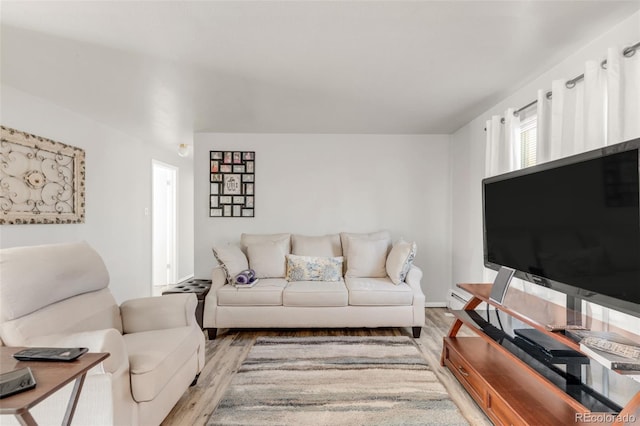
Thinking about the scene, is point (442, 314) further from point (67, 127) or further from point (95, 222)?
point (67, 127)

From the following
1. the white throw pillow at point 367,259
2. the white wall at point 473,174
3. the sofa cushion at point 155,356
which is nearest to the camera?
the sofa cushion at point 155,356

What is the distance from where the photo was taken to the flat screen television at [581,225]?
124 centimetres

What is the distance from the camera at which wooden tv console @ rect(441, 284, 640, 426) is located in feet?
4.49

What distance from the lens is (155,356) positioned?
168cm

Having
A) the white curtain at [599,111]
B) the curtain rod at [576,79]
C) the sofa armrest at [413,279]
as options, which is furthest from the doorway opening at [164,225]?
the white curtain at [599,111]

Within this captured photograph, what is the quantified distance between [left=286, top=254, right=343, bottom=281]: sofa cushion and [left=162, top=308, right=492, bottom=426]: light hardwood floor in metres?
0.57

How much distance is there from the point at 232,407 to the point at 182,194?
460 cm

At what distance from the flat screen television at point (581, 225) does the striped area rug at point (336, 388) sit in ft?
3.44

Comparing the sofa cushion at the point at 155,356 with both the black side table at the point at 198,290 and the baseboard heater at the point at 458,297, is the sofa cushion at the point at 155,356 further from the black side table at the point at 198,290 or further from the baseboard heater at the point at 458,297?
the baseboard heater at the point at 458,297

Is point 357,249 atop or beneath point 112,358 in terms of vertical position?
atop

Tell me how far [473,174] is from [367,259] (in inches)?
62.1

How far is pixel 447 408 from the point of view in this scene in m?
1.97

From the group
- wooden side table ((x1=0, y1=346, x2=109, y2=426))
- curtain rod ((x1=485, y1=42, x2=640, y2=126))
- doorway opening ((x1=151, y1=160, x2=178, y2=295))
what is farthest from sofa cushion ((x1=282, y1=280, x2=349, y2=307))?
doorway opening ((x1=151, y1=160, x2=178, y2=295))

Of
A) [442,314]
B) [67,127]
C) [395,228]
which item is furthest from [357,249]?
[67,127]
